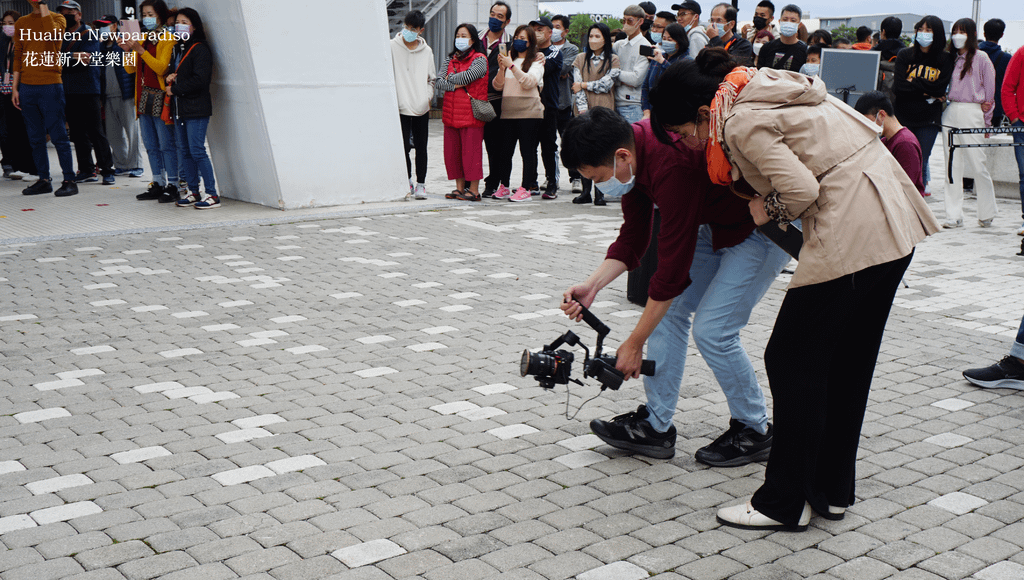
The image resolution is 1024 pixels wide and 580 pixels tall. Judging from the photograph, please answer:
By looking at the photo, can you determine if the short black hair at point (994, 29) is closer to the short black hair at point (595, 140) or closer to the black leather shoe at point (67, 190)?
the short black hair at point (595, 140)

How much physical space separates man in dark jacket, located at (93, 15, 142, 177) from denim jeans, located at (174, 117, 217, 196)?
2.28 meters

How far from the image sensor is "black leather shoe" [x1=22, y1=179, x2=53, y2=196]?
11398 mm

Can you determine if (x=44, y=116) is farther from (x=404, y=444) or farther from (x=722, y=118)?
(x=722, y=118)

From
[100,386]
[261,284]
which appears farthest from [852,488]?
[261,284]

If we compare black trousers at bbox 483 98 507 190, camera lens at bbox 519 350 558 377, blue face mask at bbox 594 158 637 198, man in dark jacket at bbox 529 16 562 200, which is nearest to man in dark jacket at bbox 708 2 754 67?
man in dark jacket at bbox 529 16 562 200

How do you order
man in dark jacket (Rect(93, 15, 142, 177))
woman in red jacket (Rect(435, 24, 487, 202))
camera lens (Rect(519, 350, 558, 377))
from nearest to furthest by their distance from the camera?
1. camera lens (Rect(519, 350, 558, 377))
2. woman in red jacket (Rect(435, 24, 487, 202))
3. man in dark jacket (Rect(93, 15, 142, 177))

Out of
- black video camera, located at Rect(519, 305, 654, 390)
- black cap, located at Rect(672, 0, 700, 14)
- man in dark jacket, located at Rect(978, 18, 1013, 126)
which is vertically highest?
black cap, located at Rect(672, 0, 700, 14)

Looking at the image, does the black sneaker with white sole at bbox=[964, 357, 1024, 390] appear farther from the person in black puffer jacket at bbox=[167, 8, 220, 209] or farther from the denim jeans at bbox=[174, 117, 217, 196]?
the person in black puffer jacket at bbox=[167, 8, 220, 209]

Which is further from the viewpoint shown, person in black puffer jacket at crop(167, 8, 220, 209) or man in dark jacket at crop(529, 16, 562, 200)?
man in dark jacket at crop(529, 16, 562, 200)

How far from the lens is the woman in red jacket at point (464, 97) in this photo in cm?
1084

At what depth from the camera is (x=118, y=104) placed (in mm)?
12875

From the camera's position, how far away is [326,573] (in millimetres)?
3100

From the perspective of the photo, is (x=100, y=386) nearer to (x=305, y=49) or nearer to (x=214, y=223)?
(x=214, y=223)

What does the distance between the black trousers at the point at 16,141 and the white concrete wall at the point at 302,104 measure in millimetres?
3577
